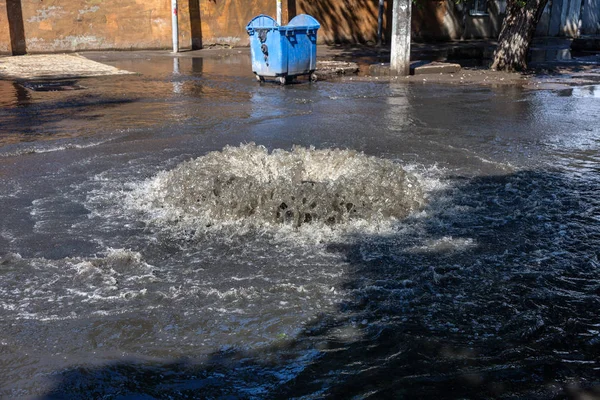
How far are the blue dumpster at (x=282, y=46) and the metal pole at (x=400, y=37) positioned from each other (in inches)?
80.5

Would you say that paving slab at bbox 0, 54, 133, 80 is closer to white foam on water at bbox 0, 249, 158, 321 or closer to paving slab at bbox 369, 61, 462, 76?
paving slab at bbox 369, 61, 462, 76

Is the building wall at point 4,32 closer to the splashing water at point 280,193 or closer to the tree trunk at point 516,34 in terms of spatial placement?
the tree trunk at point 516,34

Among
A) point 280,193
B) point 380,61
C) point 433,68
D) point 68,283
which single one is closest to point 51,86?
point 433,68

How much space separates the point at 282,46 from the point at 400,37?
10.3 feet

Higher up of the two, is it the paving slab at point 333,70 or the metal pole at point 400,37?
the metal pole at point 400,37

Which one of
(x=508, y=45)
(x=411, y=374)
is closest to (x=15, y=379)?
(x=411, y=374)

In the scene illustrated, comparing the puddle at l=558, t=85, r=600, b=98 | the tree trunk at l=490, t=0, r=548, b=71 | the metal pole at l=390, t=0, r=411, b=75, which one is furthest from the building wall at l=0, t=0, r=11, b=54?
the puddle at l=558, t=85, r=600, b=98

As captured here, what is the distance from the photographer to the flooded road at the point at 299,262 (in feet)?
11.1

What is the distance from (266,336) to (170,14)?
61.8 feet

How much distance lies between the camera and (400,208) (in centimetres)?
Answer: 573

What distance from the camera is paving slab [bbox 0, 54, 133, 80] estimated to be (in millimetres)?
14688

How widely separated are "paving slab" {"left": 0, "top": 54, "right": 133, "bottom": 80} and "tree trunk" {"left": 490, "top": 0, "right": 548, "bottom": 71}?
30.0ft

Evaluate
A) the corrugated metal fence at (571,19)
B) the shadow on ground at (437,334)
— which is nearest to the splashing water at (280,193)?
the shadow on ground at (437,334)

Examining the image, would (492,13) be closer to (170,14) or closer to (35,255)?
(170,14)
